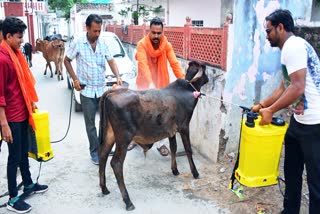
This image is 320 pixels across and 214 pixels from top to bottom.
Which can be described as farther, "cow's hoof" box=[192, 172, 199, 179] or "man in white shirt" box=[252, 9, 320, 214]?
"cow's hoof" box=[192, 172, 199, 179]

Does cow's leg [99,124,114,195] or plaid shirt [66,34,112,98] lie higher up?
plaid shirt [66,34,112,98]

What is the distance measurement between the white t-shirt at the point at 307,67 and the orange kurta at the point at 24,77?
2.39 meters

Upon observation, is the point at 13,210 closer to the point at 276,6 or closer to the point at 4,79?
the point at 4,79

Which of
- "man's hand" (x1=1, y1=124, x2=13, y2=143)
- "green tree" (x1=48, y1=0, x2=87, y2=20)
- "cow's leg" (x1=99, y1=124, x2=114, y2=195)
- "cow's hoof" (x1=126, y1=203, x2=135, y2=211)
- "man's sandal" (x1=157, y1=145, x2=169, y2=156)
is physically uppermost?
"green tree" (x1=48, y1=0, x2=87, y2=20)

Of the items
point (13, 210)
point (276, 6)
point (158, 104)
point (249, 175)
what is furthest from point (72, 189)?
Answer: point (276, 6)

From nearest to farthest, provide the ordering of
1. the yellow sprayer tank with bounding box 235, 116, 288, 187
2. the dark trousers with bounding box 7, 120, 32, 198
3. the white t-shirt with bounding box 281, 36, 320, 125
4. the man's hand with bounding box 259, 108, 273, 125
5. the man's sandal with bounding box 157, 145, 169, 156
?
the white t-shirt with bounding box 281, 36, 320, 125 → the man's hand with bounding box 259, 108, 273, 125 → the yellow sprayer tank with bounding box 235, 116, 288, 187 → the dark trousers with bounding box 7, 120, 32, 198 → the man's sandal with bounding box 157, 145, 169, 156

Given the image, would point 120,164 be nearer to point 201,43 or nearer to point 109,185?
point 109,185

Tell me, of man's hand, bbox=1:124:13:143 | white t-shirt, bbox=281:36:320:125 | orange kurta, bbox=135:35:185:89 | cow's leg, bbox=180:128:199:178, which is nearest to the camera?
white t-shirt, bbox=281:36:320:125

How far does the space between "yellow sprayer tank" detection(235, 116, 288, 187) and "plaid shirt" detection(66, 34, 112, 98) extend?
2.16 m

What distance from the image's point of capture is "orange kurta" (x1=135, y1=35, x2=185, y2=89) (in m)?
4.32

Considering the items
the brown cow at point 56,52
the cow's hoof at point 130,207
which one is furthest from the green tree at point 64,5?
the cow's hoof at point 130,207

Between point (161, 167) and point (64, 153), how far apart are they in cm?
159

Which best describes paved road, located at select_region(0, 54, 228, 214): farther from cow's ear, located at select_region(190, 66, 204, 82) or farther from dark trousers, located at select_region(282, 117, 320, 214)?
cow's ear, located at select_region(190, 66, 204, 82)

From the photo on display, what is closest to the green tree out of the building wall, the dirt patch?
the building wall
